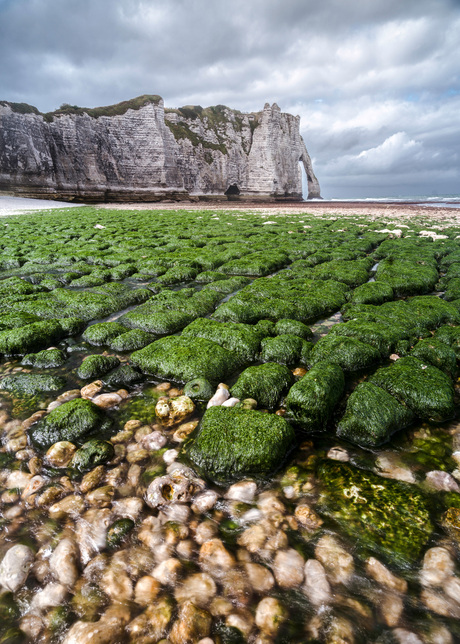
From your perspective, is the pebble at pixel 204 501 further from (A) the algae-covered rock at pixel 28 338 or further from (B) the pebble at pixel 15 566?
(A) the algae-covered rock at pixel 28 338

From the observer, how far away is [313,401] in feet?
11.7

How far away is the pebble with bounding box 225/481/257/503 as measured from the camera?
2.76 metres

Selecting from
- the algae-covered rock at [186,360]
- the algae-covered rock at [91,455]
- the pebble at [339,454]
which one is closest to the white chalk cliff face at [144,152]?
the algae-covered rock at [186,360]

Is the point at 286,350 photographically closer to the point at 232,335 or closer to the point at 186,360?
the point at 232,335

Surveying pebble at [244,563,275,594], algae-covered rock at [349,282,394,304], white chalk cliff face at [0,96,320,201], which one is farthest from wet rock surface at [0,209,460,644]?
white chalk cliff face at [0,96,320,201]

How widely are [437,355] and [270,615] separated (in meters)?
4.08

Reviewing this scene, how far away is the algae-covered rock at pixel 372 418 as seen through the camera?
3.33m

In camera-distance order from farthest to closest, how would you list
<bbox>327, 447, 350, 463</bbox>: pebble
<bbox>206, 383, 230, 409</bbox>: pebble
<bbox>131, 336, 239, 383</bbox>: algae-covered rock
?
<bbox>131, 336, 239, 383</bbox>: algae-covered rock
<bbox>206, 383, 230, 409</bbox>: pebble
<bbox>327, 447, 350, 463</bbox>: pebble

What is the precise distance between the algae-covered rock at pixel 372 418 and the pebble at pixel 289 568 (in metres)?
1.43

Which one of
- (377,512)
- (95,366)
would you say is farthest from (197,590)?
(95,366)

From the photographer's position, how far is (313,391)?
3.66 metres

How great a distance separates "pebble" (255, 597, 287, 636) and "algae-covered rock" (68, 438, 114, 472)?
1.87 metres

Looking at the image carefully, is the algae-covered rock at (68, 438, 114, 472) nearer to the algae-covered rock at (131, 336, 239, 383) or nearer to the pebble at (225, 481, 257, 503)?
the pebble at (225, 481, 257, 503)

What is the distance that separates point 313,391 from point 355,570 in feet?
5.70
